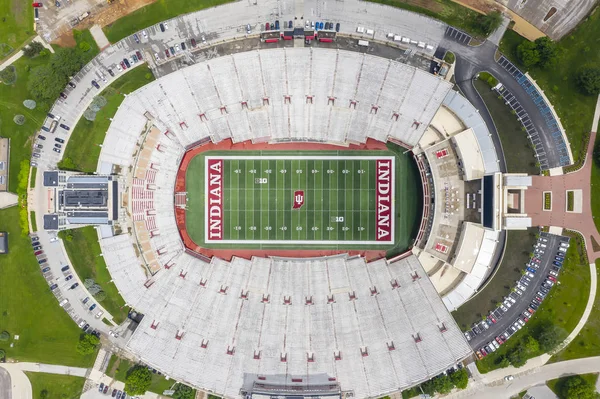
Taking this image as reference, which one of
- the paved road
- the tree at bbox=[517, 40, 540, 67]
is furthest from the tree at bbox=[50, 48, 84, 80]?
the tree at bbox=[517, 40, 540, 67]

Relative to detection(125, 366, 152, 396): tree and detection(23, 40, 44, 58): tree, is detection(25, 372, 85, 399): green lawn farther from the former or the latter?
detection(23, 40, 44, 58): tree

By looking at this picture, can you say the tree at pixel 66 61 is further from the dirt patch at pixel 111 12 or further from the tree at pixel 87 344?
→ the tree at pixel 87 344

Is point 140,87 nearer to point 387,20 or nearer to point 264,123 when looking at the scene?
point 264,123

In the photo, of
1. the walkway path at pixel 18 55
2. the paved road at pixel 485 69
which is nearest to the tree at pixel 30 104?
the walkway path at pixel 18 55

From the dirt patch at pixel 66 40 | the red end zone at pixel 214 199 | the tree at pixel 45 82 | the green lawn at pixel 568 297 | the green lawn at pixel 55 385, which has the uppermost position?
the dirt patch at pixel 66 40

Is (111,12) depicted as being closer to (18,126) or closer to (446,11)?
(18,126)

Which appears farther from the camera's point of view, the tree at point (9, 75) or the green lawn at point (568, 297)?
the tree at point (9, 75)
